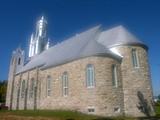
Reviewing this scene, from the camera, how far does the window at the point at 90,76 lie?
74.9 ft

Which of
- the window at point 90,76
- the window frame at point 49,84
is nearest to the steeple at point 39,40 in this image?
the window frame at point 49,84

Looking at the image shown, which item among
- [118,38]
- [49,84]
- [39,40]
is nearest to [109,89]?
[118,38]

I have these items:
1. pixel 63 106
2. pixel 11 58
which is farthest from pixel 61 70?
pixel 11 58

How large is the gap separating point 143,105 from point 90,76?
6967mm

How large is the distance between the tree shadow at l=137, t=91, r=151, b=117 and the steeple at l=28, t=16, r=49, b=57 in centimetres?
2823

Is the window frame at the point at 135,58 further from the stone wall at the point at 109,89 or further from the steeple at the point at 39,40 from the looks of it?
the steeple at the point at 39,40

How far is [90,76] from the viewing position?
23.2 metres

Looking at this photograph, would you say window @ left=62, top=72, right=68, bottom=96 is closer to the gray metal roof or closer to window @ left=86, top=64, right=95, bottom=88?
window @ left=86, top=64, right=95, bottom=88

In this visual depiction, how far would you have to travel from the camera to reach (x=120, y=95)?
906 inches

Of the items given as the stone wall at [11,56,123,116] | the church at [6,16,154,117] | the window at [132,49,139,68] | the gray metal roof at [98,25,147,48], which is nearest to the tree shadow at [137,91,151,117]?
the church at [6,16,154,117]

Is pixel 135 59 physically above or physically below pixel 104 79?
above

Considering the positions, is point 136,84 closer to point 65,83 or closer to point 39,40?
point 65,83

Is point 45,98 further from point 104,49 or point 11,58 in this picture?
point 11,58

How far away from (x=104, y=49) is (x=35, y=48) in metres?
26.3
